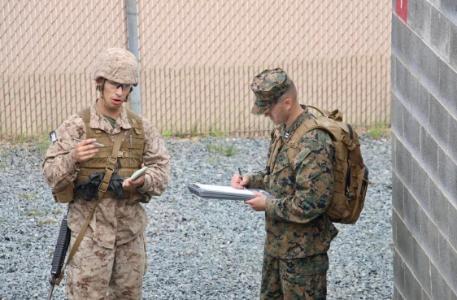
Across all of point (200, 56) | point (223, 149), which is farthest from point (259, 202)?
point (200, 56)

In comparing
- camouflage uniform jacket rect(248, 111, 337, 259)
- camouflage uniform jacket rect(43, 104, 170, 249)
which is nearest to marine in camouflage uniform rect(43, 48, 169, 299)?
camouflage uniform jacket rect(43, 104, 170, 249)

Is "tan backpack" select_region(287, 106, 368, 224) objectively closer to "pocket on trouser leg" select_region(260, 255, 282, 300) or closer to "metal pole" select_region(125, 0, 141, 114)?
"pocket on trouser leg" select_region(260, 255, 282, 300)

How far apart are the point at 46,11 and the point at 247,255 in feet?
12.4

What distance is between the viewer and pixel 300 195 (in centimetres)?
596

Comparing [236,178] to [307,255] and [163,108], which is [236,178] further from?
[163,108]

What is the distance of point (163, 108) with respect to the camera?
37.5ft

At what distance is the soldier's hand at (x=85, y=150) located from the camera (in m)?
6.05

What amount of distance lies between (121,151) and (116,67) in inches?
17.1

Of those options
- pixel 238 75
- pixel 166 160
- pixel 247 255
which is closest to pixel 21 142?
pixel 238 75

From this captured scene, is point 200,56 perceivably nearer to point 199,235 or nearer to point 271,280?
point 199,235

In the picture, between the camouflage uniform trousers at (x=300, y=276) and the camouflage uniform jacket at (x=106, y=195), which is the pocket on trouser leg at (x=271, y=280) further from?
the camouflage uniform jacket at (x=106, y=195)

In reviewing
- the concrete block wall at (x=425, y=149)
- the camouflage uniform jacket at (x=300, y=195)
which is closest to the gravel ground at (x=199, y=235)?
the concrete block wall at (x=425, y=149)

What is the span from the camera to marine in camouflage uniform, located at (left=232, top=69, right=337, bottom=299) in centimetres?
595

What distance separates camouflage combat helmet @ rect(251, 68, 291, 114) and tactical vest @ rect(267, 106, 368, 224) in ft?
0.61
